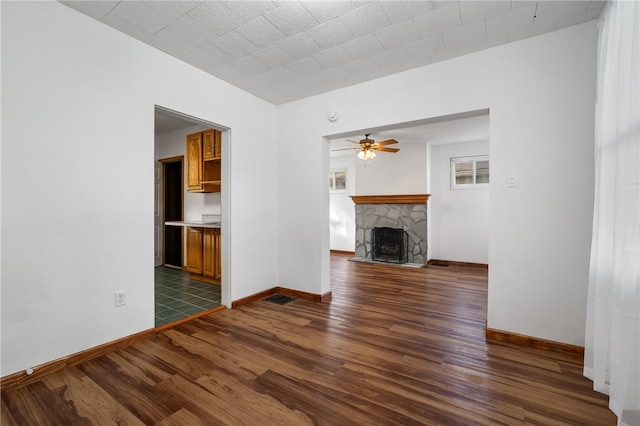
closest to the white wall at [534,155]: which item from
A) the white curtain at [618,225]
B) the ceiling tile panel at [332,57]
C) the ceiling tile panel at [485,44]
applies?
the ceiling tile panel at [485,44]

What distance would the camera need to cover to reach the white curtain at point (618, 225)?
1250 mm

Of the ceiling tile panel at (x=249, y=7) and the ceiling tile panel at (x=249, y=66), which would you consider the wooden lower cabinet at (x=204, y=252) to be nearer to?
the ceiling tile panel at (x=249, y=66)

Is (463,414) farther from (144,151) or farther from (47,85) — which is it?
(47,85)

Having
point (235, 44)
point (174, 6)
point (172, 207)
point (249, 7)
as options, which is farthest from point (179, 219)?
point (249, 7)

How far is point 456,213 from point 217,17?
5.39 m

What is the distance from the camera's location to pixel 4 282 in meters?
1.73

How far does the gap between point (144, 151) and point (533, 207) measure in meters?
3.28

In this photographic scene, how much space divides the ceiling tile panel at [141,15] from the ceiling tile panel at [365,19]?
4.42 ft

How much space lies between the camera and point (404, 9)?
78.8 inches

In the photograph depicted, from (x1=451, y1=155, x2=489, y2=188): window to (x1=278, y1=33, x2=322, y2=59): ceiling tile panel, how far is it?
4.40 metres

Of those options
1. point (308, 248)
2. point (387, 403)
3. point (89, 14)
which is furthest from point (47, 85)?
point (387, 403)

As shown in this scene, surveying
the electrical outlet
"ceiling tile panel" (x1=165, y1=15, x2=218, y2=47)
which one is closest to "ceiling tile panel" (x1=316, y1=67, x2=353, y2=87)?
"ceiling tile panel" (x1=165, y1=15, x2=218, y2=47)

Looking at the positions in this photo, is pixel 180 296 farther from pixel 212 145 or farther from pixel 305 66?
pixel 305 66

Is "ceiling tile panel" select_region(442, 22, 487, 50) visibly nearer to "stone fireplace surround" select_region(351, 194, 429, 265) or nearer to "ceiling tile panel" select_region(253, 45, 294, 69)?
"ceiling tile panel" select_region(253, 45, 294, 69)
